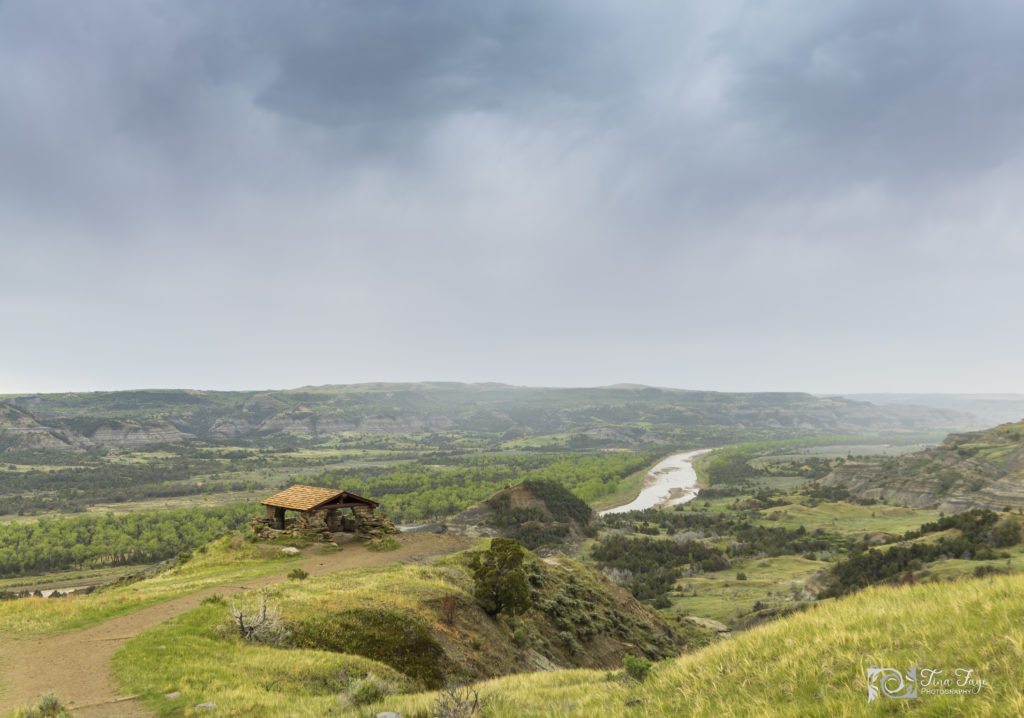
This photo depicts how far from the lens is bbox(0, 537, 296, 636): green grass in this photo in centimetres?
1761

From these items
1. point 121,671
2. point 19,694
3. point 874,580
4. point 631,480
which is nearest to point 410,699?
point 121,671

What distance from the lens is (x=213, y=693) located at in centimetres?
1216

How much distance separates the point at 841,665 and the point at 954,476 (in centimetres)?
14612

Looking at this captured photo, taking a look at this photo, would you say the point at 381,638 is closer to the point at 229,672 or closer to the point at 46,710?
the point at 229,672

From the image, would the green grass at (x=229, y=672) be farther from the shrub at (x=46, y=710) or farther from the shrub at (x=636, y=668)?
the shrub at (x=636, y=668)

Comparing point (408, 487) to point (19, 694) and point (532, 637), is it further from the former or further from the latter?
point (19, 694)

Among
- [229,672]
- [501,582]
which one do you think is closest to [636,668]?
[229,672]

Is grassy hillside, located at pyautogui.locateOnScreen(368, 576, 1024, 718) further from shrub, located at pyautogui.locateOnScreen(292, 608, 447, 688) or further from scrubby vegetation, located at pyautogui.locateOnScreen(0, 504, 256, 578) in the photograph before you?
scrubby vegetation, located at pyautogui.locateOnScreen(0, 504, 256, 578)

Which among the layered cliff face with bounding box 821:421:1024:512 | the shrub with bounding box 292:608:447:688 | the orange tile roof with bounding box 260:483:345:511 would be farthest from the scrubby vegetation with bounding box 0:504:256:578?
the layered cliff face with bounding box 821:421:1024:512

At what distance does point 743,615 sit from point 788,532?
188ft

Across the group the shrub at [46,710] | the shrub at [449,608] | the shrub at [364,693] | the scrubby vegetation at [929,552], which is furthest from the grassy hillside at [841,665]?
the scrubby vegetation at [929,552]
